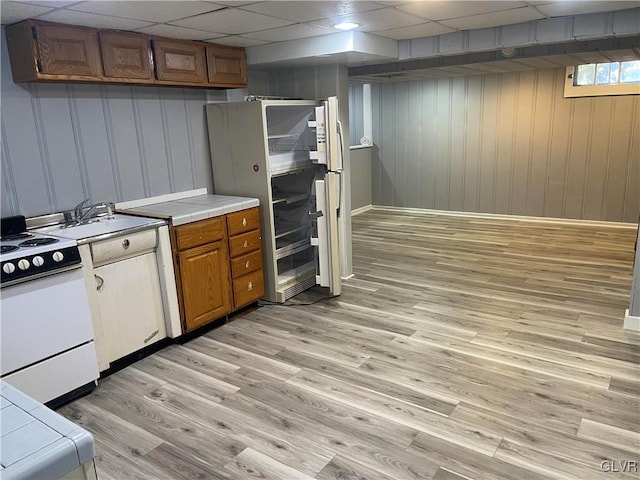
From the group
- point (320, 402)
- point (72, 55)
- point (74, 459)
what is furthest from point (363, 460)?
point (72, 55)

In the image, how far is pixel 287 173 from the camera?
4.10 meters

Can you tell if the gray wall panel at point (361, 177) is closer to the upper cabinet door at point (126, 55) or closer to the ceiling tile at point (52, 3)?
the upper cabinet door at point (126, 55)

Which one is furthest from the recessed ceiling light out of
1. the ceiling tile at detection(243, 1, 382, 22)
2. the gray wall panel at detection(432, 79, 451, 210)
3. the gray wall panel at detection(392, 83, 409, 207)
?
the gray wall panel at detection(392, 83, 409, 207)

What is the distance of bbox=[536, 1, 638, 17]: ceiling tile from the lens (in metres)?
2.98

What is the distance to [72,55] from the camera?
9.39 ft

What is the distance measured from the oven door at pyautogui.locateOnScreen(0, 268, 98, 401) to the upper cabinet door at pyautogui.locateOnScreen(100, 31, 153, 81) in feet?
4.45

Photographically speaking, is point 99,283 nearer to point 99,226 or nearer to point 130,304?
point 130,304

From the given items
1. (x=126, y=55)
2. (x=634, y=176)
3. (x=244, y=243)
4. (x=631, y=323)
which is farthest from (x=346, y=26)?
(x=634, y=176)

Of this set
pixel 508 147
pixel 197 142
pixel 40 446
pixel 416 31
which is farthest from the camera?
pixel 508 147

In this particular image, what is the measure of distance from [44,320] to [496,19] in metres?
3.45

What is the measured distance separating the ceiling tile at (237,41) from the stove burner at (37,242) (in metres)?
1.90

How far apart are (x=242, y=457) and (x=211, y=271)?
1.59m

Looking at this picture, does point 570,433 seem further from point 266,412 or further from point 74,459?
point 74,459

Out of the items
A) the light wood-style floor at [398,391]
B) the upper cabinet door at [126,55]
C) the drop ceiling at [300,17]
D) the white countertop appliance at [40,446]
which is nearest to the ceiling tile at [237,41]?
the drop ceiling at [300,17]
